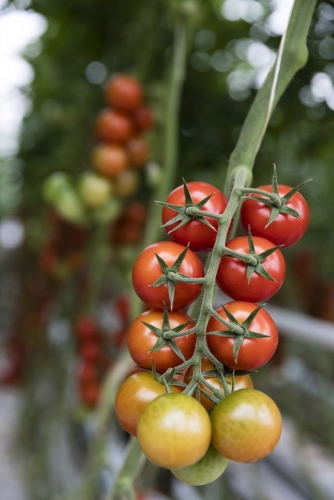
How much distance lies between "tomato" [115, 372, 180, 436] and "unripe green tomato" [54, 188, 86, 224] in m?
0.44

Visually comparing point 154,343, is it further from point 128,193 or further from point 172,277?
point 128,193

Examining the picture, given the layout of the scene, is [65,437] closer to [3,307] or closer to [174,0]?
[3,307]

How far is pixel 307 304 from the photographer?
85 cm

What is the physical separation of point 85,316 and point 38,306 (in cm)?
24

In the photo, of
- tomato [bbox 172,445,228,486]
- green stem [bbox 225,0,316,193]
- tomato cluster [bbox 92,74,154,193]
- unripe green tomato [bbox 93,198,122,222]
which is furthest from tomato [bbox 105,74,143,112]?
tomato [bbox 172,445,228,486]

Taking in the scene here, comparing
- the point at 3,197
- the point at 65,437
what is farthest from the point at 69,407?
the point at 3,197

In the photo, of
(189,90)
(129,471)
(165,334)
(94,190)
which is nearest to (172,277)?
(165,334)

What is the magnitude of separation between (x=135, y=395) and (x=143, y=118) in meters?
0.47

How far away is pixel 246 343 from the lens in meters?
0.18

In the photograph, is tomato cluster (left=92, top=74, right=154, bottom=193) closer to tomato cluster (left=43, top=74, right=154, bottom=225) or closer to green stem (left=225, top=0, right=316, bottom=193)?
tomato cluster (left=43, top=74, right=154, bottom=225)

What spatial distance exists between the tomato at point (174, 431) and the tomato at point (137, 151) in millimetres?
482

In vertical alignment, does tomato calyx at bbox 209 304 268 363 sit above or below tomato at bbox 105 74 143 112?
below

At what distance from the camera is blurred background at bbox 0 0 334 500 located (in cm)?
58

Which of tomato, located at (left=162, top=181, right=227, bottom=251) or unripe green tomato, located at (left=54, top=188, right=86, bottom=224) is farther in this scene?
unripe green tomato, located at (left=54, top=188, right=86, bottom=224)
